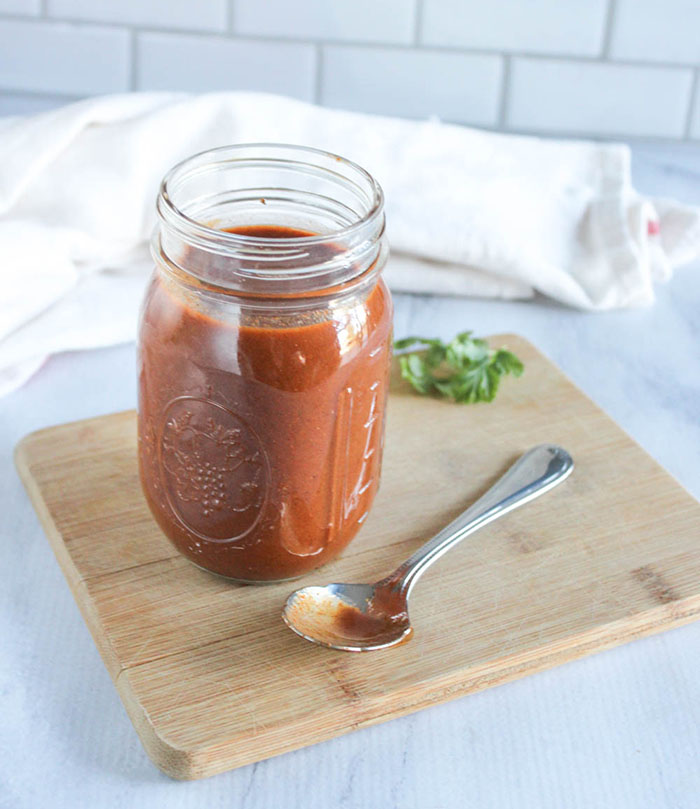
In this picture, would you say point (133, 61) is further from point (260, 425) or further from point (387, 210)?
point (260, 425)

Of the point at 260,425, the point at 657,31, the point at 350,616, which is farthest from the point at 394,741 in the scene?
the point at 657,31

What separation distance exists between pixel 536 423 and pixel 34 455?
53 centimetres

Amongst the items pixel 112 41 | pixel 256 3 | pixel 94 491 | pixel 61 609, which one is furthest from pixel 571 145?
pixel 61 609

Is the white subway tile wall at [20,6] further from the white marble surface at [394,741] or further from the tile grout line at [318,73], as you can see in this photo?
the white marble surface at [394,741]

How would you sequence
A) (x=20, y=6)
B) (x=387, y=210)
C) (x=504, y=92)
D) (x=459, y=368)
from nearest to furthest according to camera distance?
(x=459, y=368) < (x=387, y=210) < (x=20, y=6) < (x=504, y=92)

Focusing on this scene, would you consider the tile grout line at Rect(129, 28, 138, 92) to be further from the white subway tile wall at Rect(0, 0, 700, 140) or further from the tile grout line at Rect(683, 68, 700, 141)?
the tile grout line at Rect(683, 68, 700, 141)

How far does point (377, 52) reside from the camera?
1695 millimetres

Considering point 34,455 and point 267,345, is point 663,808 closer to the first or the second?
point 267,345

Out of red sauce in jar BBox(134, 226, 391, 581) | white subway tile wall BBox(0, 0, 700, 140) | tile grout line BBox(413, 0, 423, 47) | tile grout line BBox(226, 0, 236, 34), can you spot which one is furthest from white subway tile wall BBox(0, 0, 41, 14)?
red sauce in jar BBox(134, 226, 391, 581)

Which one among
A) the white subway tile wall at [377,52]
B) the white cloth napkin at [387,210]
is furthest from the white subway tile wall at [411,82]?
the white cloth napkin at [387,210]

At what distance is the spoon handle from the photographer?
3.00ft

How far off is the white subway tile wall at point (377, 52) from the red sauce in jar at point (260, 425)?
0.91 meters

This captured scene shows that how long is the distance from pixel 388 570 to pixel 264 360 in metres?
0.26

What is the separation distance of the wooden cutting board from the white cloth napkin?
0.74 ft
